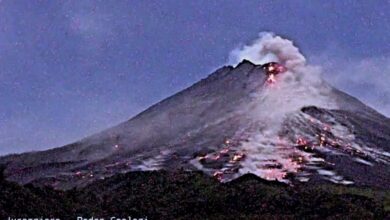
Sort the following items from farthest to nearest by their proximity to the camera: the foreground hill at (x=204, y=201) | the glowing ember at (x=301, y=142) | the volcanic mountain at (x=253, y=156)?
the glowing ember at (x=301, y=142) < the volcanic mountain at (x=253, y=156) < the foreground hill at (x=204, y=201)

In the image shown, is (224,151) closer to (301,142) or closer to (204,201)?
(301,142)

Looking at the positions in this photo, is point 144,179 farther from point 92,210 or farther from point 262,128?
point 262,128

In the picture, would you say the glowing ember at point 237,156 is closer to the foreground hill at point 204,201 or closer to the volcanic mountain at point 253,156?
the volcanic mountain at point 253,156

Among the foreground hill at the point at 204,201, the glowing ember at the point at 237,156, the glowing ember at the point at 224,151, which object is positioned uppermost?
the glowing ember at the point at 224,151

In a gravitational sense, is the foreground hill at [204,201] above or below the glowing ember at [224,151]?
below

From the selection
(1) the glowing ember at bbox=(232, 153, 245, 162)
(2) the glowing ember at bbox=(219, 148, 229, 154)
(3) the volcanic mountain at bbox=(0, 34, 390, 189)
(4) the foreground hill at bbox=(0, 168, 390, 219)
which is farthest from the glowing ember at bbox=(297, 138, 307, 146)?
(4) the foreground hill at bbox=(0, 168, 390, 219)

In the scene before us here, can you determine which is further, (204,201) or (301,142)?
(301,142)

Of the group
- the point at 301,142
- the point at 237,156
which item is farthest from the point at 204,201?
the point at 301,142

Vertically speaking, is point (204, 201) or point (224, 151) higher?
point (224, 151)

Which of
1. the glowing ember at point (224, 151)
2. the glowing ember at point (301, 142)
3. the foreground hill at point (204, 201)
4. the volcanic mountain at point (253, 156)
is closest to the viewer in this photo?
the foreground hill at point (204, 201)

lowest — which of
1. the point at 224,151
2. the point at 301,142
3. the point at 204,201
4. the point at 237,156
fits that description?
the point at 204,201

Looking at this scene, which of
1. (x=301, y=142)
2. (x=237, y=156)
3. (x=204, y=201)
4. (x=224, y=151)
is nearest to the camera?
(x=204, y=201)

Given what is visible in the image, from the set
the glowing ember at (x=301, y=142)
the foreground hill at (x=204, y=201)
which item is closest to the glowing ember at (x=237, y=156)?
the glowing ember at (x=301, y=142)
